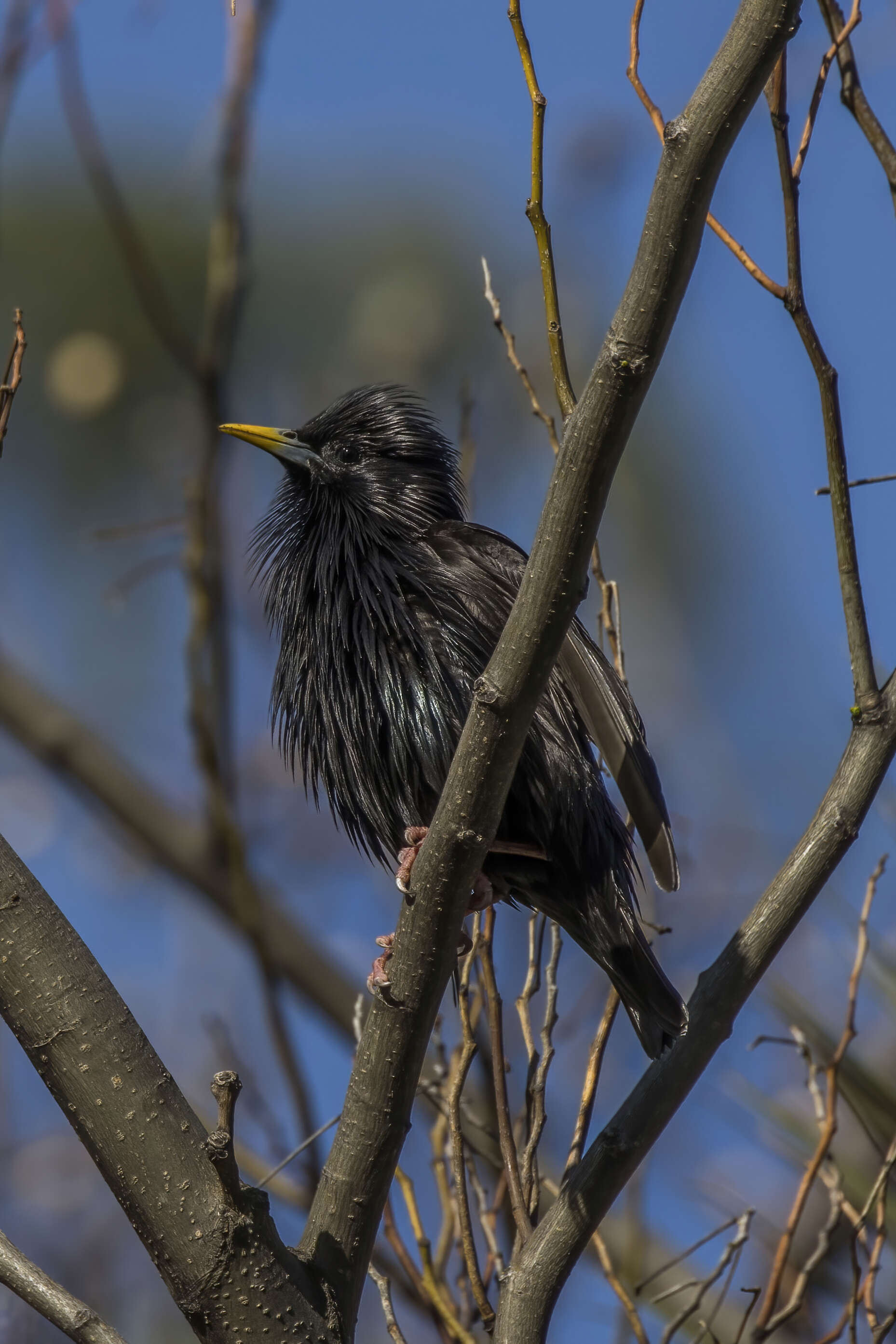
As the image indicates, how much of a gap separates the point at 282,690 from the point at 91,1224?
3277 mm

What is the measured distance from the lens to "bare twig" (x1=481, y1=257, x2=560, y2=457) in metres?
2.89

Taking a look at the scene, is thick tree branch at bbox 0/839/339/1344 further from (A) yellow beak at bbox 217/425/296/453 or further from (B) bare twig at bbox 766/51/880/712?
(A) yellow beak at bbox 217/425/296/453

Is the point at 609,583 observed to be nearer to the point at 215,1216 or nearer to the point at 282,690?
the point at 282,690

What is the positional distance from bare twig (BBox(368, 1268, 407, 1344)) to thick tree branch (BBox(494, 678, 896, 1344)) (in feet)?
0.72

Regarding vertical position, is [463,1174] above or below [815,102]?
below

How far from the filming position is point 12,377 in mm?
2707

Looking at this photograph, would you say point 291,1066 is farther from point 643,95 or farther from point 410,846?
point 643,95

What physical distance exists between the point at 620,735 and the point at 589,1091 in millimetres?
727

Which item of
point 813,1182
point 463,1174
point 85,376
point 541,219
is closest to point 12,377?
point 541,219

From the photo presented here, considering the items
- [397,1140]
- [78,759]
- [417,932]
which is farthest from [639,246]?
[78,759]

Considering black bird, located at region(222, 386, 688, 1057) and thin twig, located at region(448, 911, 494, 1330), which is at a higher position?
black bird, located at region(222, 386, 688, 1057)

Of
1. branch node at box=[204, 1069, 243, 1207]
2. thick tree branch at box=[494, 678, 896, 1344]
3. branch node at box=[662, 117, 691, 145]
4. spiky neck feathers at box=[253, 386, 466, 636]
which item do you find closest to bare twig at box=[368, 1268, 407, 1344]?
thick tree branch at box=[494, 678, 896, 1344]

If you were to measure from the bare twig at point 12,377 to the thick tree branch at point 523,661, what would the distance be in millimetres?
1037

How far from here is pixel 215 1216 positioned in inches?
87.6
